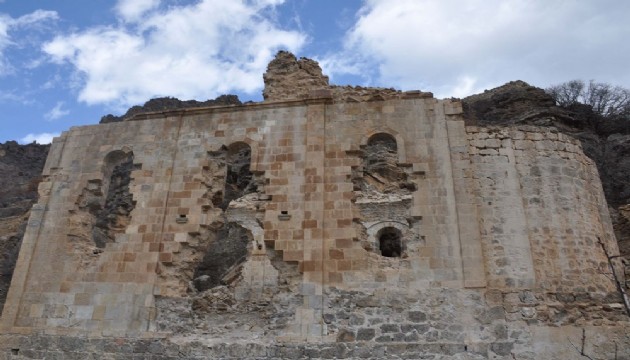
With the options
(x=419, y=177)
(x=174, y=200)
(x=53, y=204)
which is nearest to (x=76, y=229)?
(x=53, y=204)

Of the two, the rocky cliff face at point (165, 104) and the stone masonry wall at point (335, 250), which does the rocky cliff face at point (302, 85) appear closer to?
the stone masonry wall at point (335, 250)

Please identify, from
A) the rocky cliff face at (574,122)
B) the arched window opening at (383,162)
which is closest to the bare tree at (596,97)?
the rocky cliff face at (574,122)

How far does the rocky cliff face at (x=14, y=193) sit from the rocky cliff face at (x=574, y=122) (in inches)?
593

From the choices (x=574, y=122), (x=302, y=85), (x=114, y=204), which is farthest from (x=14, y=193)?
(x=574, y=122)

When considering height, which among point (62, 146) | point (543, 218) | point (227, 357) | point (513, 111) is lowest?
point (227, 357)

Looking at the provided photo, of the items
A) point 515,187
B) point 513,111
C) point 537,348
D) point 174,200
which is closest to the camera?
point 537,348

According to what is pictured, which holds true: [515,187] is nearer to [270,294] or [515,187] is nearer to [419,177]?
[419,177]

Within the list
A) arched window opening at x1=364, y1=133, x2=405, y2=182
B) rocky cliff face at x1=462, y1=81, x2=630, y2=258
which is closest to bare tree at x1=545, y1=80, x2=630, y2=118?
rocky cliff face at x1=462, y1=81, x2=630, y2=258

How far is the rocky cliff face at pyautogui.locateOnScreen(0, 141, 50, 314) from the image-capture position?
49.6ft

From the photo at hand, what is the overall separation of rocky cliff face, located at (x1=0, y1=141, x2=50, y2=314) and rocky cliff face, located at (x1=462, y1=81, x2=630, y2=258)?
15062mm

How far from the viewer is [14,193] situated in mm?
24969

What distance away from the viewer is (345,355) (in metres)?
8.16

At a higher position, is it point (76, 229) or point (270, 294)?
point (76, 229)

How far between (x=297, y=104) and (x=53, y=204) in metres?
5.35
